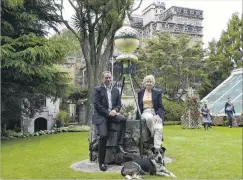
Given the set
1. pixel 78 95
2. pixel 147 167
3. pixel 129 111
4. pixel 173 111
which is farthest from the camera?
pixel 78 95

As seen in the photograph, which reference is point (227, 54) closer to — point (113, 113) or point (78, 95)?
point (78, 95)


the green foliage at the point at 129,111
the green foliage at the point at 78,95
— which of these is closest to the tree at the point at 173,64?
the green foliage at the point at 78,95

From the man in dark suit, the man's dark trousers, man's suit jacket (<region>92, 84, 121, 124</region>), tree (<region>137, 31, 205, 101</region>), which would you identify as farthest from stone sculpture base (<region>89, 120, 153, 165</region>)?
tree (<region>137, 31, 205, 101</region>)

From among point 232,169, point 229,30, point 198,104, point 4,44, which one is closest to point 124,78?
point 232,169

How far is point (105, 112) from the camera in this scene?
6379 millimetres

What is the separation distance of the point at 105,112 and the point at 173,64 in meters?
22.8

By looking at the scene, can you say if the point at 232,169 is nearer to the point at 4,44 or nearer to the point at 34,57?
the point at 34,57

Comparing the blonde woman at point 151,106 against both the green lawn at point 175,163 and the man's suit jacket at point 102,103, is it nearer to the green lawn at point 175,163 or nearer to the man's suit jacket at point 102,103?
the man's suit jacket at point 102,103

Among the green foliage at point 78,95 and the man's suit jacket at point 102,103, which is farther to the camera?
the green foliage at point 78,95

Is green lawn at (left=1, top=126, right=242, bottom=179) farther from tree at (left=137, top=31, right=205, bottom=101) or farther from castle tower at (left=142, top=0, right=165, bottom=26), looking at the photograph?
castle tower at (left=142, top=0, right=165, bottom=26)

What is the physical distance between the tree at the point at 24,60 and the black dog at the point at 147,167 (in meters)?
7.98

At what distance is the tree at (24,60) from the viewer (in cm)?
1284

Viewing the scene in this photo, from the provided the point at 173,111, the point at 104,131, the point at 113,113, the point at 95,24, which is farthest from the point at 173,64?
the point at 104,131

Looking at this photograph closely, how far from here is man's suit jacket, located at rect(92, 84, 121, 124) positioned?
642 cm
